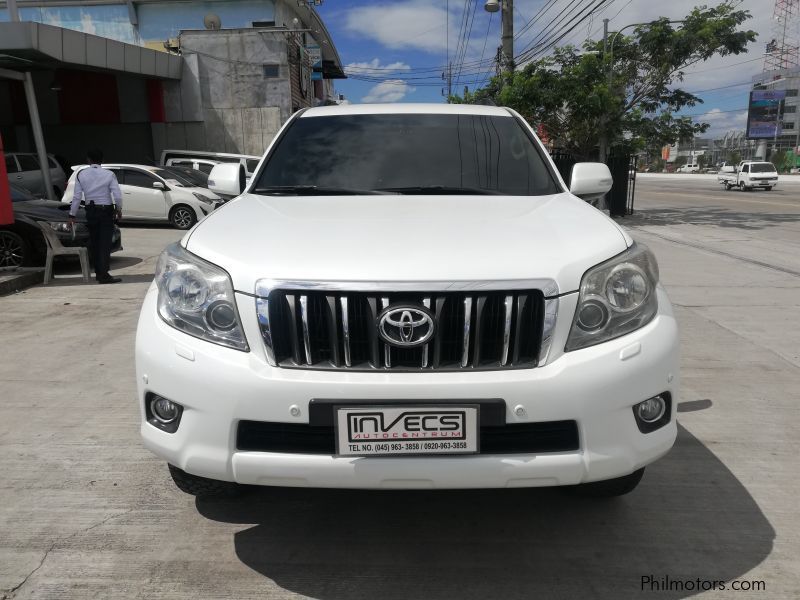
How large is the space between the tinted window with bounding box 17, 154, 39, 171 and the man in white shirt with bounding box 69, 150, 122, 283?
952 centimetres

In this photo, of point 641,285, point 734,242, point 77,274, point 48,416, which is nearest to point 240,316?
point 641,285

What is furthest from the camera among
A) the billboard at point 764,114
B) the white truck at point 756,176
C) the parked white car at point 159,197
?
the billboard at point 764,114

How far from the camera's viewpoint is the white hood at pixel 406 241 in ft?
6.80

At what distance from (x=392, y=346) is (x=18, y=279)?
7.39m

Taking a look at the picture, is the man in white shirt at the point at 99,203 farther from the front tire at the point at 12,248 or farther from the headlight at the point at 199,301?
the headlight at the point at 199,301

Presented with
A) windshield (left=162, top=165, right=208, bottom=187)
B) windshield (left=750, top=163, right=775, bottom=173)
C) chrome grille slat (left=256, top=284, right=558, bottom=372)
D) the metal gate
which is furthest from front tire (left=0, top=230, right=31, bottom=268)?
windshield (left=750, top=163, right=775, bottom=173)

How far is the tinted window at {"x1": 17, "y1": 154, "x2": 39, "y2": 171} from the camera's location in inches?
617

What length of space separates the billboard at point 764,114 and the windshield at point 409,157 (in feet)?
292

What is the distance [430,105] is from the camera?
398 cm

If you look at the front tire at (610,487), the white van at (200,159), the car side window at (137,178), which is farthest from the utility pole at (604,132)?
the front tire at (610,487)

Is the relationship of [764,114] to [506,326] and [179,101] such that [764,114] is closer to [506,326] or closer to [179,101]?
[179,101]

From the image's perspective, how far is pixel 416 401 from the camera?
197 cm

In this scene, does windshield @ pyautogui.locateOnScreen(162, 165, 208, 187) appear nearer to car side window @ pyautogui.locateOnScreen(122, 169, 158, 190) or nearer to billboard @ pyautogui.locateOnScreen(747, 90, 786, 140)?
car side window @ pyautogui.locateOnScreen(122, 169, 158, 190)

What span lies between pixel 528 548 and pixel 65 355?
4.04 meters
